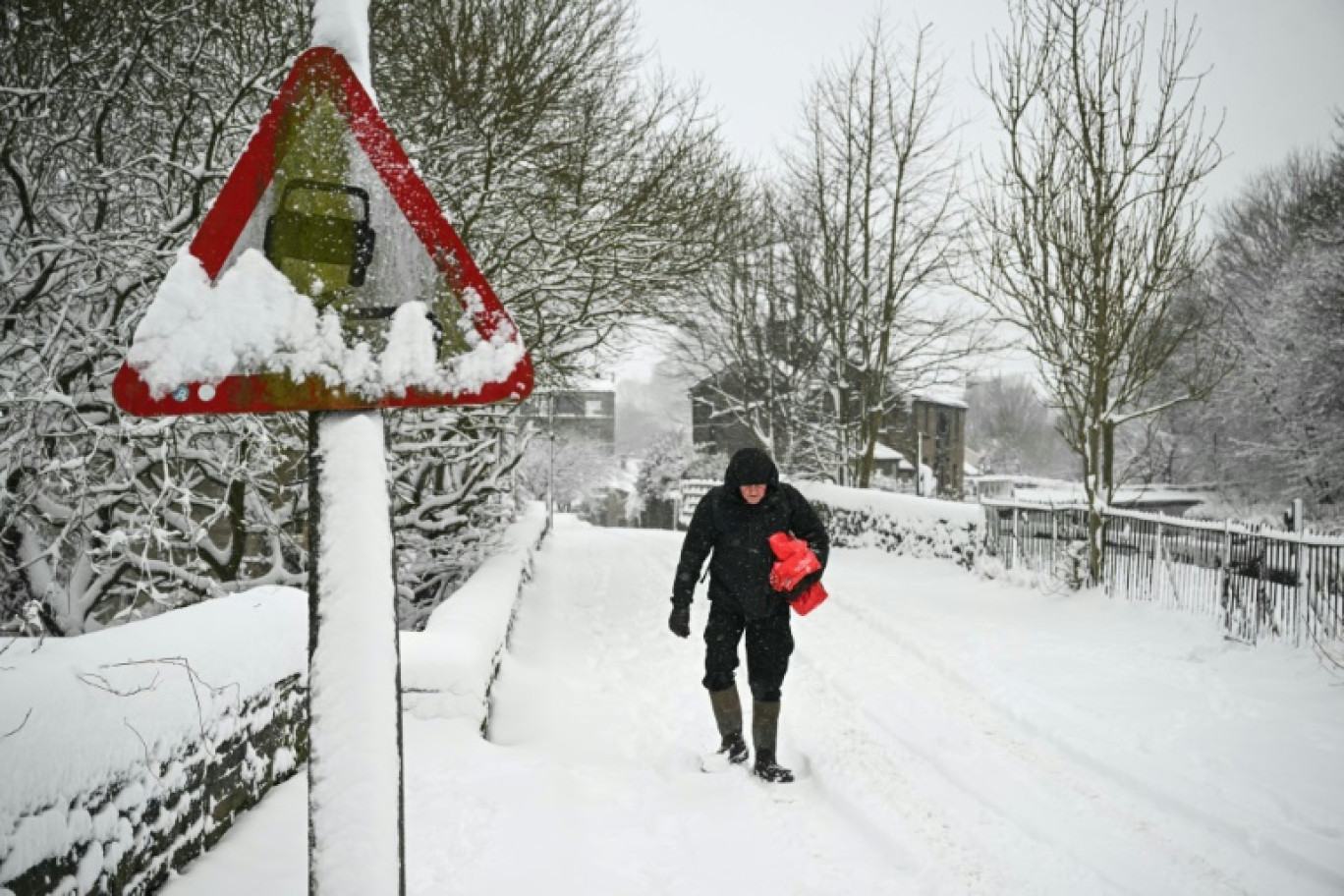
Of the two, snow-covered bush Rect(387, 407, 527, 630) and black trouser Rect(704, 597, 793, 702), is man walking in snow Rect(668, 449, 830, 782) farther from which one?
snow-covered bush Rect(387, 407, 527, 630)

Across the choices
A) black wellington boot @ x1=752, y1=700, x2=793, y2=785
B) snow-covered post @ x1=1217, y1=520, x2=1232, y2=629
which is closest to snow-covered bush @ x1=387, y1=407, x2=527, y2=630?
black wellington boot @ x1=752, y1=700, x2=793, y2=785

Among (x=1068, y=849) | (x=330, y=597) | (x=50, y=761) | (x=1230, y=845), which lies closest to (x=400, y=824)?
(x=330, y=597)

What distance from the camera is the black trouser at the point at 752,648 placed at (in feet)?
14.0

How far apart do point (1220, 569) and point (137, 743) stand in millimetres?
9213

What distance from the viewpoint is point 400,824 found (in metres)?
1.62

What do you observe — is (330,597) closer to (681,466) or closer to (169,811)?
(169,811)

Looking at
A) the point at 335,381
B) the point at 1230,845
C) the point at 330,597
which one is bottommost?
the point at 1230,845

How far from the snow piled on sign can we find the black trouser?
2.99 metres

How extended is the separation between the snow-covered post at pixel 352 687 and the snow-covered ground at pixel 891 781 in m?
1.32

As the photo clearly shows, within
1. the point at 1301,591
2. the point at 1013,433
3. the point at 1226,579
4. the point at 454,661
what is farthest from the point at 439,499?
the point at 1013,433

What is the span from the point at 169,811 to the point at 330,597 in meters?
1.54

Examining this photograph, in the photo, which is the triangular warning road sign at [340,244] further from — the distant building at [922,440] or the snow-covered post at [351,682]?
the distant building at [922,440]

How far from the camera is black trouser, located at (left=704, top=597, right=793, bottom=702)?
4.27 m

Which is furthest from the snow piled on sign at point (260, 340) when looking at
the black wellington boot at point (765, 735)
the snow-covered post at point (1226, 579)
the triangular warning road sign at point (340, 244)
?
the snow-covered post at point (1226, 579)
